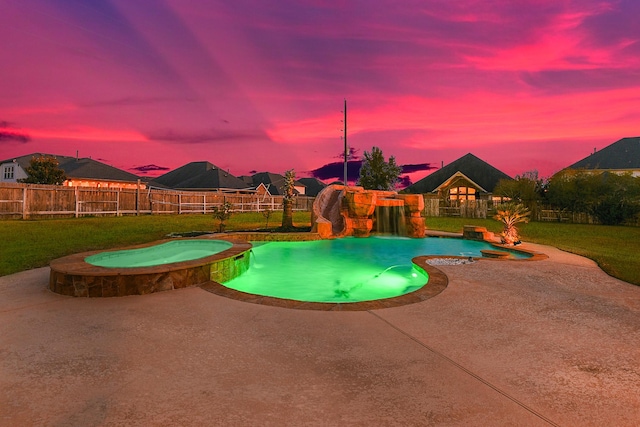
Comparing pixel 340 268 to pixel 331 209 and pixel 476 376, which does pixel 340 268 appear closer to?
pixel 476 376

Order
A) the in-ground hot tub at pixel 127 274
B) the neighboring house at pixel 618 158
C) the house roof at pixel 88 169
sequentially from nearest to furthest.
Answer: the in-ground hot tub at pixel 127 274, the neighboring house at pixel 618 158, the house roof at pixel 88 169

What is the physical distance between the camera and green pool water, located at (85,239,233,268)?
676 cm

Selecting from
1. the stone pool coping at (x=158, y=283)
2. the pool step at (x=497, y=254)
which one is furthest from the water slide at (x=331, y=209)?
the stone pool coping at (x=158, y=283)

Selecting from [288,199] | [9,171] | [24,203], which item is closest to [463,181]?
[288,199]

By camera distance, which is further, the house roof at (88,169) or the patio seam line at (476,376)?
the house roof at (88,169)

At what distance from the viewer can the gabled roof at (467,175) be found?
125ft

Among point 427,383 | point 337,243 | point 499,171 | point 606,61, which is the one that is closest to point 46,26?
point 337,243

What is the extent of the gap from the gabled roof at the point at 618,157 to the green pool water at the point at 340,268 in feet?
111

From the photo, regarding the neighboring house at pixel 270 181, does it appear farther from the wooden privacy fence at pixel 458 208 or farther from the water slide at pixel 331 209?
the water slide at pixel 331 209

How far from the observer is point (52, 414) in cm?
200

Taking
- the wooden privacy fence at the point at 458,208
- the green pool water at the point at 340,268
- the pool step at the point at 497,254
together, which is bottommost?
the green pool water at the point at 340,268

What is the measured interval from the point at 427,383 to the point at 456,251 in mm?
9641

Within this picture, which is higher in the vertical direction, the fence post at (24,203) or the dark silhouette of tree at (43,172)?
the dark silhouette of tree at (43,172)

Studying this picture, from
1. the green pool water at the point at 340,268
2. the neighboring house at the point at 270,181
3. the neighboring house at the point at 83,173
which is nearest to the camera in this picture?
the green pool water at the point at 340,268
